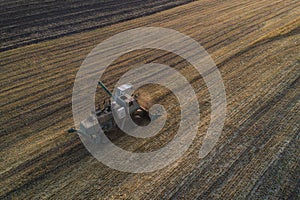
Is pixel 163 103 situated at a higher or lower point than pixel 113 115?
lower

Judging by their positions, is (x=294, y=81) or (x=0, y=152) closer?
(x=0, y=152)

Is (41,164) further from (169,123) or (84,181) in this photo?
(169,123)

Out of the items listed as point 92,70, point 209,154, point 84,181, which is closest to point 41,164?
point 84,181

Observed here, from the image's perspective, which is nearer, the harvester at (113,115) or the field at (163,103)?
the field at (163,103)

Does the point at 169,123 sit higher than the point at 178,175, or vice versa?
the point at 169,123

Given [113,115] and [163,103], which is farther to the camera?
[163,103]

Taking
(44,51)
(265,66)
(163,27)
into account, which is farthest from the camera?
(163,27)
